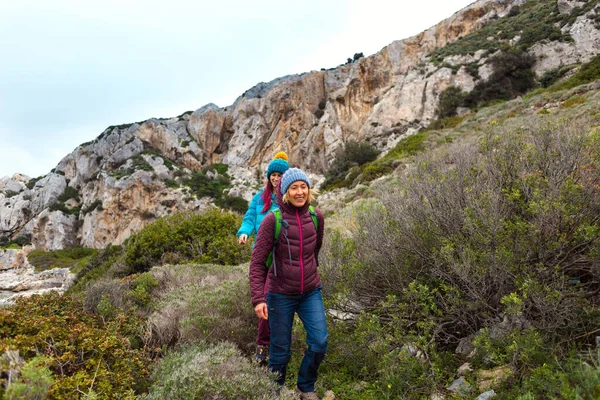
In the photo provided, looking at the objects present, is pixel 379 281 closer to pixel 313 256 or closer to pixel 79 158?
pixel 313 256

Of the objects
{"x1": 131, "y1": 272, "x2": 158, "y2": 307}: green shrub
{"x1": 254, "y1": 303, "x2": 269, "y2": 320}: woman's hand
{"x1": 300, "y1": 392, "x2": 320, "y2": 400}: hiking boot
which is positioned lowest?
{"x1": 300, "y1": 392, "x2": 320, "y2": 400}: hiking boot

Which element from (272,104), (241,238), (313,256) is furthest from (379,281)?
(272,104)

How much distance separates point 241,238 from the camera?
3492 mm

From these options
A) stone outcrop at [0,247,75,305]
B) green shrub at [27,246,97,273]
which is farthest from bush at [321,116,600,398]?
green shrub at [27,246,97,273]

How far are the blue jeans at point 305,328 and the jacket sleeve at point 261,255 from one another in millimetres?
144

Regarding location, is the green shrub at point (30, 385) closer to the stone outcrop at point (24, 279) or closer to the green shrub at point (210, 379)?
the green shrub at point (210, 379)

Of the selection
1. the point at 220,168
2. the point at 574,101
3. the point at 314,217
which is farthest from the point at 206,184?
the point at 314,217

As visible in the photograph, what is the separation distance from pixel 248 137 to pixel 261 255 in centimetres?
3680

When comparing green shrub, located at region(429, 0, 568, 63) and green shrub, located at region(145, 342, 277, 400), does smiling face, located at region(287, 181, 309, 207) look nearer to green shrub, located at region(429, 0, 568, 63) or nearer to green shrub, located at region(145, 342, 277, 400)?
green shrub, located at region(145, 342, 277, 400)

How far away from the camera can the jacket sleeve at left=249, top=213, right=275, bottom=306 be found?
2.65m

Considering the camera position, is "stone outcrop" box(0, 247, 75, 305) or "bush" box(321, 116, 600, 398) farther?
"stone outcrop" box(0, 247, 75, 305)

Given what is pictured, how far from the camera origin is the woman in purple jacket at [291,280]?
2.65 meters

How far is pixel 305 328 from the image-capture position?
274 cm

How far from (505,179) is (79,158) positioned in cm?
4649
